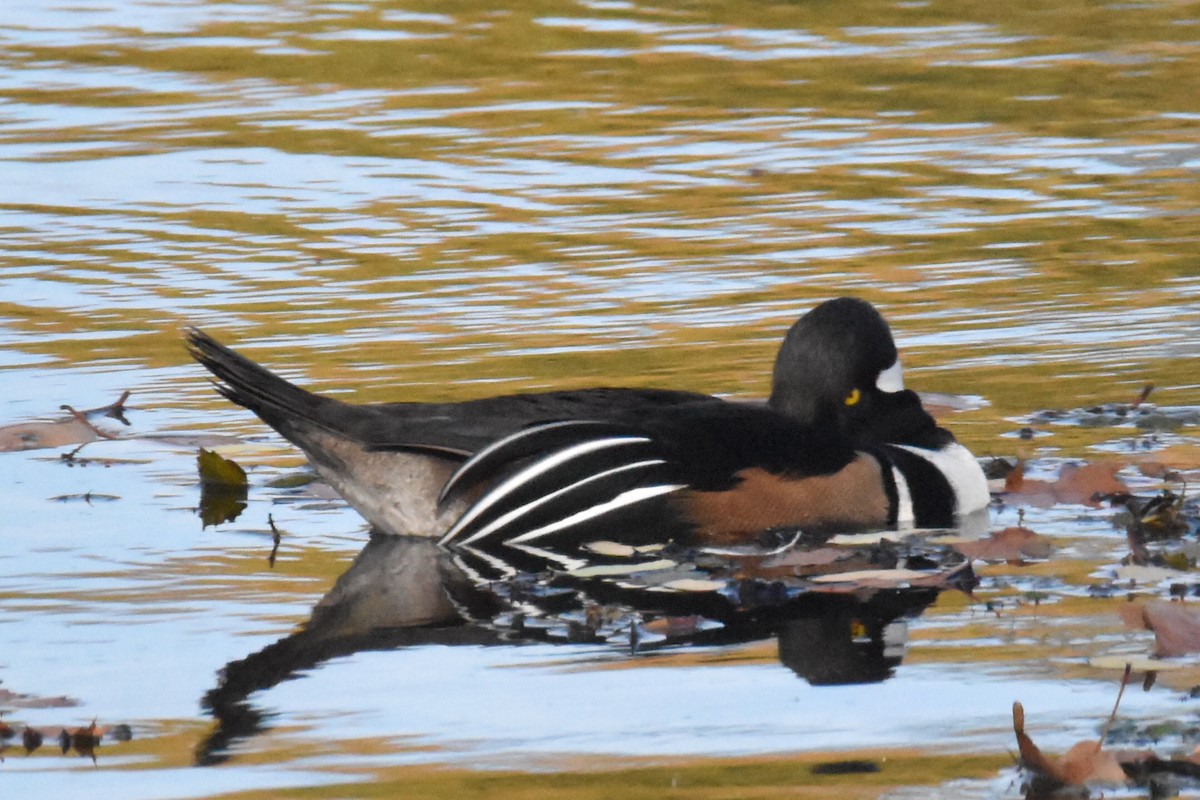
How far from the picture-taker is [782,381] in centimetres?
740

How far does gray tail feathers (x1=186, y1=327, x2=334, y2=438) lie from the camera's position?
275 inches

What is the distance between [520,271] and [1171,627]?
595 centimetres

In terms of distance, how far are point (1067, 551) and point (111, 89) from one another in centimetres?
1090

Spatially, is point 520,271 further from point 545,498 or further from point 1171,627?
point 1171,627

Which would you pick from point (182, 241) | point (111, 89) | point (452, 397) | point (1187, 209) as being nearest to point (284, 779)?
point (452, 397)

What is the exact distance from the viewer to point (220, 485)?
777 centimetres

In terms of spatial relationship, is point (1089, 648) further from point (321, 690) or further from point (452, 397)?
point (452, 397)

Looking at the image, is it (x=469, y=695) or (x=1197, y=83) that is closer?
Result: (x=469, y=695)

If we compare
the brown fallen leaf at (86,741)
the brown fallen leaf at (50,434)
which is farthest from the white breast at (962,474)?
the brown fallen leaf at (86,741)

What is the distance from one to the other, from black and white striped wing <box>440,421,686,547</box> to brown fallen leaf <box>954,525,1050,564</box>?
916 millimetres

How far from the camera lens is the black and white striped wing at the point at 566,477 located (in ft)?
22.5

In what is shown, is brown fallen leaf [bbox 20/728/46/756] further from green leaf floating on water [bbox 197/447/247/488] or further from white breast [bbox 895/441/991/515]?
white breast [bbox 895/441/991/515]

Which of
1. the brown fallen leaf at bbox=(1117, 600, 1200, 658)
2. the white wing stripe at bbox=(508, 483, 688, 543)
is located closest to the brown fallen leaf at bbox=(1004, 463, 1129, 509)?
the white wing stripe at bbox=(508, 483, 688, 543)

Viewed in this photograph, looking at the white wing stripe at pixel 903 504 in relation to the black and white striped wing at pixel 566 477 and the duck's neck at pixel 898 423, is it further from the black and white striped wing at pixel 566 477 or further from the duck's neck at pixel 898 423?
the black and white striped wing at pixel 566 477
